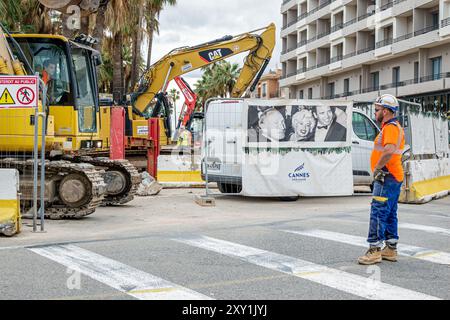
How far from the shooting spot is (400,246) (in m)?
8.42

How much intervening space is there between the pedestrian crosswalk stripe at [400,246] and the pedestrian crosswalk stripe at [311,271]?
1422 millimetres

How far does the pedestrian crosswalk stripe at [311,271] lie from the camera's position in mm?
5805

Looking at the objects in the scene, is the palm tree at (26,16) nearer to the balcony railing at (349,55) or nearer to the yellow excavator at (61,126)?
the yellow excavator at (61,126)

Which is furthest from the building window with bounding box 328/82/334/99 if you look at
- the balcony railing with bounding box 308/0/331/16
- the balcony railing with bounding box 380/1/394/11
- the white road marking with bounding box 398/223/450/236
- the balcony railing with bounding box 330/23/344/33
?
the white road marking with bounding box 398/223/450/236

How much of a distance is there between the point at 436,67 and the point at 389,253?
115 feet

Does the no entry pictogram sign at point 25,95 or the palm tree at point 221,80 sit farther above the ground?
the palm tree at point 221,80

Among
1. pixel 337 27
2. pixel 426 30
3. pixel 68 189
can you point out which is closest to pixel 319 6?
pixel 337 27

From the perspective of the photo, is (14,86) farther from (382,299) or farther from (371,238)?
(382,299)

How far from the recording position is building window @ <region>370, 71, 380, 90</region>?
154 ft

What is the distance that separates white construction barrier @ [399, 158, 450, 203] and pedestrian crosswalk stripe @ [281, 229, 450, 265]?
16.4 ft

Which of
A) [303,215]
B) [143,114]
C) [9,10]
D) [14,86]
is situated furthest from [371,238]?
[9,10]

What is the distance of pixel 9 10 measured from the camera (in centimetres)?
2345

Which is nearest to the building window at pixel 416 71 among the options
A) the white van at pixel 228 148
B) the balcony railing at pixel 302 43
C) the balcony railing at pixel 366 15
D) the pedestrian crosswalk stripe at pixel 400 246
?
the balcony railing at pixel 366 15

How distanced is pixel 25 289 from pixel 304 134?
9.00 meters
